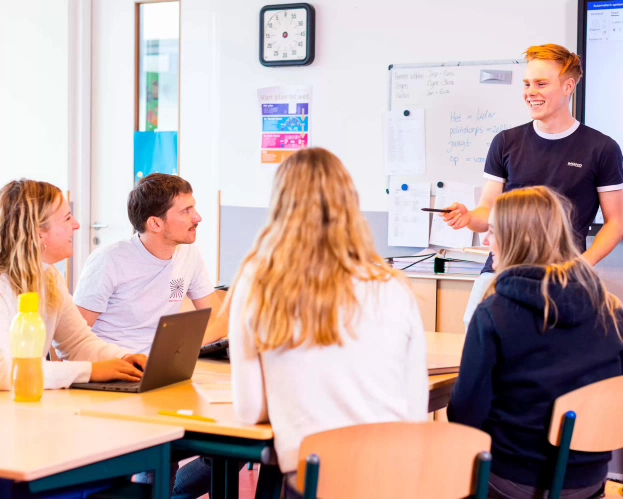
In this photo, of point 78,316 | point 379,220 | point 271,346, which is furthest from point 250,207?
point 271,346

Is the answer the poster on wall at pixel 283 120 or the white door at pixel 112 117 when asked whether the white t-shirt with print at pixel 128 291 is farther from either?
the white door at pixel 112 117

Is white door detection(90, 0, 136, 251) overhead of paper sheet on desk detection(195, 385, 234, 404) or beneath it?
overhead

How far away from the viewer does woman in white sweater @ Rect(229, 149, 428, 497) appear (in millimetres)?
1700

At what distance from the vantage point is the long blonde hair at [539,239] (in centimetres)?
203

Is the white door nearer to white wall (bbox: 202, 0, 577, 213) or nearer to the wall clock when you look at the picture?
white wall (bbox: 202, 0, 577, 213)

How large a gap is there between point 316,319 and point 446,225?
8.88 ft

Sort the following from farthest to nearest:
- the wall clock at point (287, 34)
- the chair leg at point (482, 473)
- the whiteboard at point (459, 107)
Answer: the wall clock at point (287, 34), the whiteboard at point (459, 107), the chair leg at point (482, 473)

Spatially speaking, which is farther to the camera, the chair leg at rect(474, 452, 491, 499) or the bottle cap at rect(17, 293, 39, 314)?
the bottle cap at rect(17, 293, 39, 314)

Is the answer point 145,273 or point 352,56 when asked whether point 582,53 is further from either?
point 145,273

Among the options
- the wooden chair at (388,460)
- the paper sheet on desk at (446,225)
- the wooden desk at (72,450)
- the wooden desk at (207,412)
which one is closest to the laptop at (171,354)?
the wooden desk at (207,412)

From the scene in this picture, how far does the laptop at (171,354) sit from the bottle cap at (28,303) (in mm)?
259

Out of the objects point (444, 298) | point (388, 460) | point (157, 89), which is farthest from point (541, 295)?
point (157, 89)

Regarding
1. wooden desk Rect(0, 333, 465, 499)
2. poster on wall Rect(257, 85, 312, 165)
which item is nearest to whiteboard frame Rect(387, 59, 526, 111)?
poster on wall Rect(257, 85, 312, 165)

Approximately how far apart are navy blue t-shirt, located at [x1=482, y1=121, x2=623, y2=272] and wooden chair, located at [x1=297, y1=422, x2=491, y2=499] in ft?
5.60
